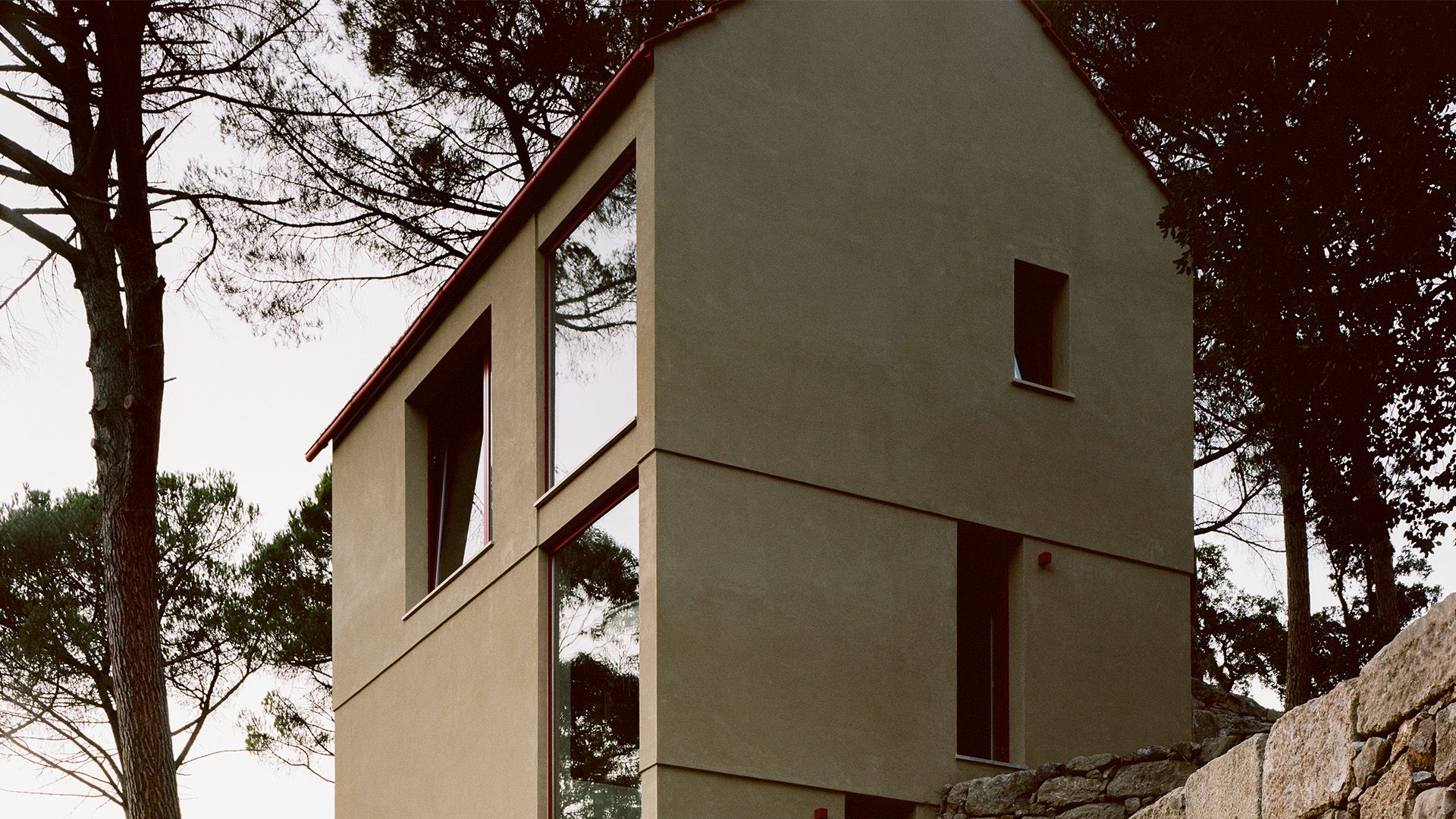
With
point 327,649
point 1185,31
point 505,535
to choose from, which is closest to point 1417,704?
point 505,535

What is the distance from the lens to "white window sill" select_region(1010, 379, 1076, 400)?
468 inches

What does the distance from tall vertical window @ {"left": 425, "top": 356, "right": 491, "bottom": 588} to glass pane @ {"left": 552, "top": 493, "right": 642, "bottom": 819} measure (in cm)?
190

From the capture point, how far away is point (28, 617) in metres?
22.9

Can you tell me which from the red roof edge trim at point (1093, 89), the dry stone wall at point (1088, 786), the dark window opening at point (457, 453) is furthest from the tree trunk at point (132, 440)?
the red roof edge trim at point (1093, 89)

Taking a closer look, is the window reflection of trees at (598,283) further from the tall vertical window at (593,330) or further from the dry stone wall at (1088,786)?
the dry stone wall at (1088,786)

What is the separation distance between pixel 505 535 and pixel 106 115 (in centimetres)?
587

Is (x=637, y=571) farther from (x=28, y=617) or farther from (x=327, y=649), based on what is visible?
(x=28, y=617)

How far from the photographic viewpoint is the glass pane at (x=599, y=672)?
10.0m

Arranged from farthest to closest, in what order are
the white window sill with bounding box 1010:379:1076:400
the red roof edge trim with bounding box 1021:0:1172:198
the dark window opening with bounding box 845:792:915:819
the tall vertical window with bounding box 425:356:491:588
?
the red roof edge trim with bounding box 1021:0:1172:198
the tall vertical window with bounding box 425:356:491:588
the white window sill with bounding box 1010:379:1076:400
the dark window opening with bounding box 845:792:915:819

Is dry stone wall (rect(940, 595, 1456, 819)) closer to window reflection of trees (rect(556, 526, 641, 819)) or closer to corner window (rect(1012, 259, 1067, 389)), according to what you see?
window reflection of trees (rect(556, 526, 641, 819))

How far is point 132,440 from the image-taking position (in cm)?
1406

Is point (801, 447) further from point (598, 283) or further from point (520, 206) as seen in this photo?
point (520, 206)

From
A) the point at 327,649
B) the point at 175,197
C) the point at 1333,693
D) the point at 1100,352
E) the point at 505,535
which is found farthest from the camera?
the point at 327,649

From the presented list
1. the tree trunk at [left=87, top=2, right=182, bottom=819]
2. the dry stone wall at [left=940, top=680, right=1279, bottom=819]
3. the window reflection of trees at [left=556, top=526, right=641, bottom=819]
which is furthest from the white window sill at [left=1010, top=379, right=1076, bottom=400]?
the tree trunk at [left=87, top=2, right=182, bottom=819]
